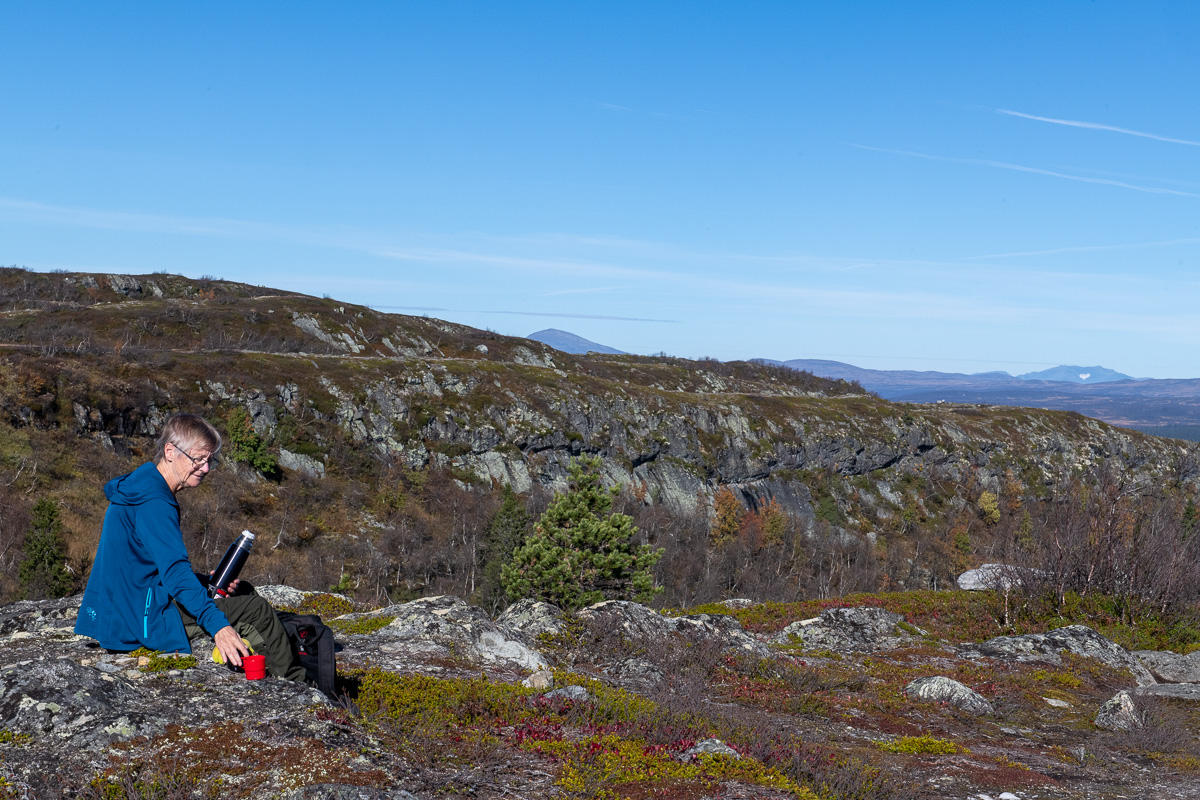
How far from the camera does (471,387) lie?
5044 inches

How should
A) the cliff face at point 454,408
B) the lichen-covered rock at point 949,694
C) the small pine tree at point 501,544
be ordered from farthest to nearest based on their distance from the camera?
the cliff face at point 454,408 < the small pine tree at point 501,544 < the lichen-covered rock at point 949,694

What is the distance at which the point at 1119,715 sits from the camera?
496 inches

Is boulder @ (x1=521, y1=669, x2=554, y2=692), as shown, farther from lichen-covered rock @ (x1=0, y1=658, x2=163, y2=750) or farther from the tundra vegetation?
lichen-covered rock @ (x1=0, y1=658, x2=163, y2=750)

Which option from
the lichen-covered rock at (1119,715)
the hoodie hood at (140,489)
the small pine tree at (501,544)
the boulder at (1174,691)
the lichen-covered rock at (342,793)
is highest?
the hoodie hood at (140,489)

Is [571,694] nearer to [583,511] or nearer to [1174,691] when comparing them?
[1174,691]

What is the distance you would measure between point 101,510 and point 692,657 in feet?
246

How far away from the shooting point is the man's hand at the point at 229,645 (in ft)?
19.1

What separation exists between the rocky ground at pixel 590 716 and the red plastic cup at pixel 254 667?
0.22 m

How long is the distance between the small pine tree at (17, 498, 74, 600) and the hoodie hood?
49.4 m

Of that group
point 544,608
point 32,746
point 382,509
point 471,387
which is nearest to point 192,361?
point 382,509

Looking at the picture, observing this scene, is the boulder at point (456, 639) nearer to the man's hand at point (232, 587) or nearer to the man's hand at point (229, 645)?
the man's hand at point (232, 587)

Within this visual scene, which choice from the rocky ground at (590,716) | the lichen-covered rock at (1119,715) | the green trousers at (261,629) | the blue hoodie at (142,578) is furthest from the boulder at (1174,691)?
the blue hoodie at (142,578)

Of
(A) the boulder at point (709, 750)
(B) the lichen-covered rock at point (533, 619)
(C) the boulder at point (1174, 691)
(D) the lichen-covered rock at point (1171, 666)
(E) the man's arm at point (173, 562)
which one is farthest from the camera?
(D) the lichen-covered rock at point (1171, 666)

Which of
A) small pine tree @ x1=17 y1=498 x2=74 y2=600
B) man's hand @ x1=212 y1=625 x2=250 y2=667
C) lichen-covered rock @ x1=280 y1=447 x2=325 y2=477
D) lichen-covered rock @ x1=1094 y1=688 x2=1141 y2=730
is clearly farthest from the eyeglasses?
lichen-covered rock @ x1=280 y1=447 x2=325 y2=477
